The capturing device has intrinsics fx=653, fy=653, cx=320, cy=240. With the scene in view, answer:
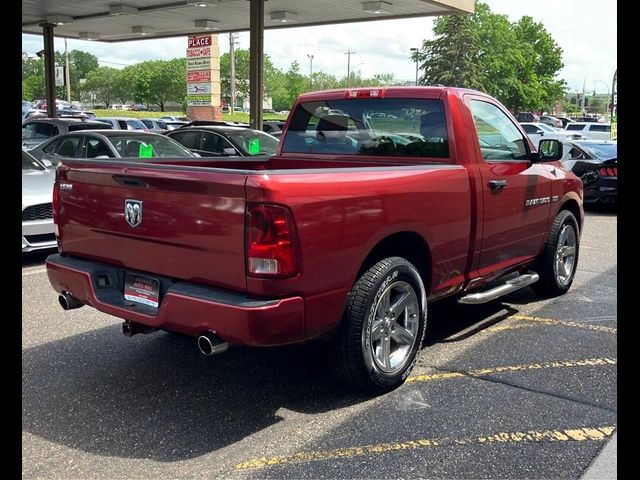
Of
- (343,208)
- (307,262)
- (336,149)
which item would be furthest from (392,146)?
(307,262)

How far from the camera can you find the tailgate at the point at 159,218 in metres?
3.44

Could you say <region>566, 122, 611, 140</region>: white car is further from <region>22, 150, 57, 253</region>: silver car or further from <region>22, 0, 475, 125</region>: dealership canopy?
<region>22, 150, 57, 253</region>: silver car

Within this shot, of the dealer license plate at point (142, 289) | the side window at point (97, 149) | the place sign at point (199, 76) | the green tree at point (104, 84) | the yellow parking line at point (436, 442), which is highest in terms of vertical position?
the green tree at point (104, 84)

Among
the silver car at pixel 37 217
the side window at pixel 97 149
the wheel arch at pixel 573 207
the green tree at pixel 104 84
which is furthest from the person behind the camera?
the green tree at pixel 104 84

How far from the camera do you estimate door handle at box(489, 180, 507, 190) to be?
509 centimetres

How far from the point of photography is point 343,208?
3.67m

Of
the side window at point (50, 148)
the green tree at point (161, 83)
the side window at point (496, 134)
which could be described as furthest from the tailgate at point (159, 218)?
the green tree at point (161, 83)

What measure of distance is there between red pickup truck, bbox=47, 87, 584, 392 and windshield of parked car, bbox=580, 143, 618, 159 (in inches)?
358

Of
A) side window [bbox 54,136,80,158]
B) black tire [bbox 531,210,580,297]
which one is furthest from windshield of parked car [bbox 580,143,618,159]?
side window [bbox 54,136,80,158]

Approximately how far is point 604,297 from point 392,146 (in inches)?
122

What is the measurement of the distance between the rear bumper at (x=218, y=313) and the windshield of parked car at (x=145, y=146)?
6.19m

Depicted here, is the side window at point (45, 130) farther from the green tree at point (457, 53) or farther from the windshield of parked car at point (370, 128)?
the green tree at point (457, 53)

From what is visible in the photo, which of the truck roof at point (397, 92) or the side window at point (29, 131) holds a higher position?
the side window at point (29, 131)
